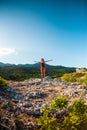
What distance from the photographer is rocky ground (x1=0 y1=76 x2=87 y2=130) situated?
1942 centimetres

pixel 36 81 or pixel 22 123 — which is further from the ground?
pixel 36 81

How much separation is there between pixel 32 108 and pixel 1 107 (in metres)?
2.34

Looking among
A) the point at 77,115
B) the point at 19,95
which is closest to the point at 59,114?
the point at 77,115

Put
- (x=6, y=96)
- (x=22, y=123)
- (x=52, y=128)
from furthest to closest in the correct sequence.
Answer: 1. (x=6, y=96)
2. (x=22, y=123)
3. (x=52, y=128)

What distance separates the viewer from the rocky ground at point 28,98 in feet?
63.7

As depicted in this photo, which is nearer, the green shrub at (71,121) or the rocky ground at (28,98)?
the green shrub at (71,121)

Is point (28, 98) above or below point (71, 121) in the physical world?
above

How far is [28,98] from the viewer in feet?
78.4

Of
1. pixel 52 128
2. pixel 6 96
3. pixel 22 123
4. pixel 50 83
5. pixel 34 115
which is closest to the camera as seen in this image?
pixel 52 128

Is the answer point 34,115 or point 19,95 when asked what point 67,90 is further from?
point 34,115

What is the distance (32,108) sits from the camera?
2191 cm

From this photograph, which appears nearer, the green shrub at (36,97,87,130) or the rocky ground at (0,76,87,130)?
the green shrub at (36,97,87,130)

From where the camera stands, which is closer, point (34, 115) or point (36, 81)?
Result: point (34, 115)

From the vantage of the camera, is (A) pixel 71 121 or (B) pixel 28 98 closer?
(A) pixel 71 121
